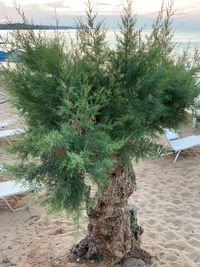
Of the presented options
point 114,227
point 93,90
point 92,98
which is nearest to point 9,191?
point 114,227

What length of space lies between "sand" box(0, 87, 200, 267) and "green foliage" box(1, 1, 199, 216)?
319 millimetres

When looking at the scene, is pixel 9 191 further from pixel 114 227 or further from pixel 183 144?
pixel 183 144

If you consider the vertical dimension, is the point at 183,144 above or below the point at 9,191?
below

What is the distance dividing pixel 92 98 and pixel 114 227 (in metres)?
1.31

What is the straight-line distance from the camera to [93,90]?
2.72 meters

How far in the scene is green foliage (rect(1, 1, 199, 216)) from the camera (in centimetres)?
249

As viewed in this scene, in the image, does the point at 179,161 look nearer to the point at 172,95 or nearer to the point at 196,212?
the point at 196,212

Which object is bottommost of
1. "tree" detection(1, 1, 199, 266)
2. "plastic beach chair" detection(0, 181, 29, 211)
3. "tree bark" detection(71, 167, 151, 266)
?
"plastic beach chair" detection(0, 181, 29, 211)

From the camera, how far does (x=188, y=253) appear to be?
392 cm

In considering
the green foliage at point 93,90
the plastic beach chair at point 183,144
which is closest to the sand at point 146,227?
the green foliage at point 93,90

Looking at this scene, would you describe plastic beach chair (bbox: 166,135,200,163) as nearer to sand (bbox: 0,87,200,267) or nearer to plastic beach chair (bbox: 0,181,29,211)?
sand (bbox: 0,87,200,267)

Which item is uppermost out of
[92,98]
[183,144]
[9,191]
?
[92,98]

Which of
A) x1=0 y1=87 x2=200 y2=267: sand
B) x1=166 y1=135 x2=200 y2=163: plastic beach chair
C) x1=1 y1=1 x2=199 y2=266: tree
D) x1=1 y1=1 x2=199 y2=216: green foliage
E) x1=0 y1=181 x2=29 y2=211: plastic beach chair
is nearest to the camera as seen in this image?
x1=1 y1=1 x2=199 y2=266: tree

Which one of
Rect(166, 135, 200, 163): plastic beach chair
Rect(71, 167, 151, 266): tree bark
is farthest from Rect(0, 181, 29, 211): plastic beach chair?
Rect(166, 135, 200, 163): plastic beach chair
